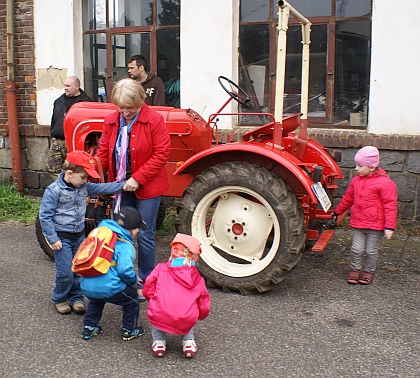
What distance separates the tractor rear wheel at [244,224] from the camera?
396cm

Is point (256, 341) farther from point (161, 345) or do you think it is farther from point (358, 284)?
point (358, 284)

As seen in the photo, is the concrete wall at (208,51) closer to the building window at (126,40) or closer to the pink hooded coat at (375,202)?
the building window at (126,40)

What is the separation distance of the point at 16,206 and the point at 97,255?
4.44 m

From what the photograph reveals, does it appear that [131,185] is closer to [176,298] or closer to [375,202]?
[176,298]

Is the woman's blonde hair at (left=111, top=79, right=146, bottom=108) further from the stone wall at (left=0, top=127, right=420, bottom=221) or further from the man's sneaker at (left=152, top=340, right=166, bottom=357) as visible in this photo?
the stone wall at (left=0, top=127, right=420, bottom=221)

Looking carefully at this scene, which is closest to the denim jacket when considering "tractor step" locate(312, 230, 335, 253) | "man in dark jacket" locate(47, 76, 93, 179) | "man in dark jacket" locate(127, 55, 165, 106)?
"tractor step" locate(312, 230, 335, 253)

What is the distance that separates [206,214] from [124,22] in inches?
164

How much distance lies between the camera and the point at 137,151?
3926mm

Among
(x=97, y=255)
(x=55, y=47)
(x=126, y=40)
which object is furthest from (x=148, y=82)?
(x=97, y=255)

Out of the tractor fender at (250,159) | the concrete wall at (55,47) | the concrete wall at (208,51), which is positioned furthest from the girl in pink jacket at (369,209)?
the concrete wall at (55,47)

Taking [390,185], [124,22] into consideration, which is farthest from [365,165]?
[124,22]

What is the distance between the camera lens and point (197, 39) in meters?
6.82

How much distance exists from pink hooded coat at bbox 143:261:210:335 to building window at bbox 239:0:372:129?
12.5 ft

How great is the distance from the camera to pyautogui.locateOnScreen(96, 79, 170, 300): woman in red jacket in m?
3.87
